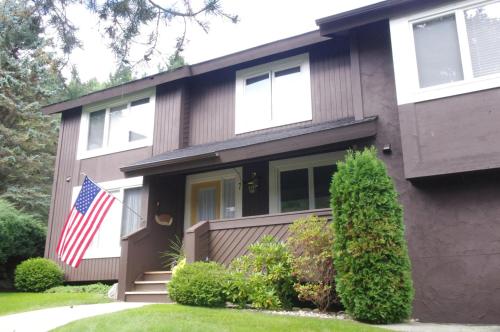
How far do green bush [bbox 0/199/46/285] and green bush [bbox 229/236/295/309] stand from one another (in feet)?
24.3

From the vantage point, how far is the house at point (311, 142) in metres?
6.98

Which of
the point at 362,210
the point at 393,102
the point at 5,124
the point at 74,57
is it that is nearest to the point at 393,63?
the point at 393,102

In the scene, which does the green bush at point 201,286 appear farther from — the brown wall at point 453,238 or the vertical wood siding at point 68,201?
the vertical wood siding at point 68,201

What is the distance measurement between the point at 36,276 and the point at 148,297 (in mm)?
4037

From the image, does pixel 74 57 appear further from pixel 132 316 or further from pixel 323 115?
pixel 323 115

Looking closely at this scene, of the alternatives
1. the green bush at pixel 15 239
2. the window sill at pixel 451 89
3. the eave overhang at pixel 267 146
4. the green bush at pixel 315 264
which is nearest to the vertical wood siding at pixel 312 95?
the eave overhang at pixel 267 146

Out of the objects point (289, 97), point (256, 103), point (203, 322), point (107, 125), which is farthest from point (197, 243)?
point (107, 125)

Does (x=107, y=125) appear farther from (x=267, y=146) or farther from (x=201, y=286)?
(x=201, y=286)

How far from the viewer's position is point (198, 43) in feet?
20.7

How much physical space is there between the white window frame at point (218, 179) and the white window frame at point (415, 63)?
4.43m

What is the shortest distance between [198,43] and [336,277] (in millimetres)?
3857

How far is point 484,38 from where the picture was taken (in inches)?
281

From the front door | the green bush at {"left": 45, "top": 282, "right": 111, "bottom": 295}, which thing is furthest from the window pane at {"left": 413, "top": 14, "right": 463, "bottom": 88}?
the green bush at {"left": 45, "top": 282, "right": 111, "bottom": 295}

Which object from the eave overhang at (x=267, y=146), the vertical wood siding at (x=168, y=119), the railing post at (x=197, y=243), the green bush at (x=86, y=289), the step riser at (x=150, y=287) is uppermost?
the vertical wood siding at (x=168, y=119)
